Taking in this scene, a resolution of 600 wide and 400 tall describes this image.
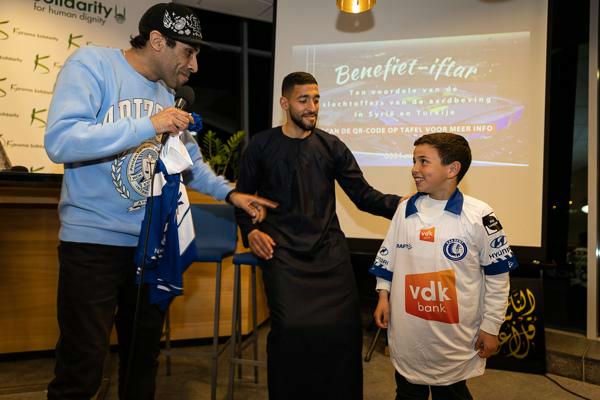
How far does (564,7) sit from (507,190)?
66.8 inches

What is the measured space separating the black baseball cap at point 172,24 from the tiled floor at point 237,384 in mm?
1835

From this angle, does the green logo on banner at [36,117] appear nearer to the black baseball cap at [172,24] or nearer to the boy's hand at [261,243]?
the boy's hand at [261,243]

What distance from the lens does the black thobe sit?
7.09ft

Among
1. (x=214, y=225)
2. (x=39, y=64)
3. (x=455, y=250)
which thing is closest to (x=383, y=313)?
(x=455, y=250)

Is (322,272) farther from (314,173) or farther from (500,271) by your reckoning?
(500,271)

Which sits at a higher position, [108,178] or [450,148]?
[450,148]

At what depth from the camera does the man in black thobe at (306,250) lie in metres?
2.16

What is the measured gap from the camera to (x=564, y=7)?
12.3 feet

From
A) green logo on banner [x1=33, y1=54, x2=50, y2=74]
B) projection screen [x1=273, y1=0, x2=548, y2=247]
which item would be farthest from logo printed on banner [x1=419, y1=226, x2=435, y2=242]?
green logo on banner [x1=33, y1=54, x2=50, y2=74]

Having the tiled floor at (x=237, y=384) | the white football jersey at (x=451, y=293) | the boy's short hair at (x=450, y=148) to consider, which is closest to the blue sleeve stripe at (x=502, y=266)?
the white football jersey at (x=451, y=293)

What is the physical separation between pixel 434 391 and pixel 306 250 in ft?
2.65

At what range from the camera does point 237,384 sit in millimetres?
2904

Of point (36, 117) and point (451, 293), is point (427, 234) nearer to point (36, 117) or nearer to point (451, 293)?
point (451, 293)

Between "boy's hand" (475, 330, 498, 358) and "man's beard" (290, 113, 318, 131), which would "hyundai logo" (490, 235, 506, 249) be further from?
"man's beard" (290, 113, 318, 131)
